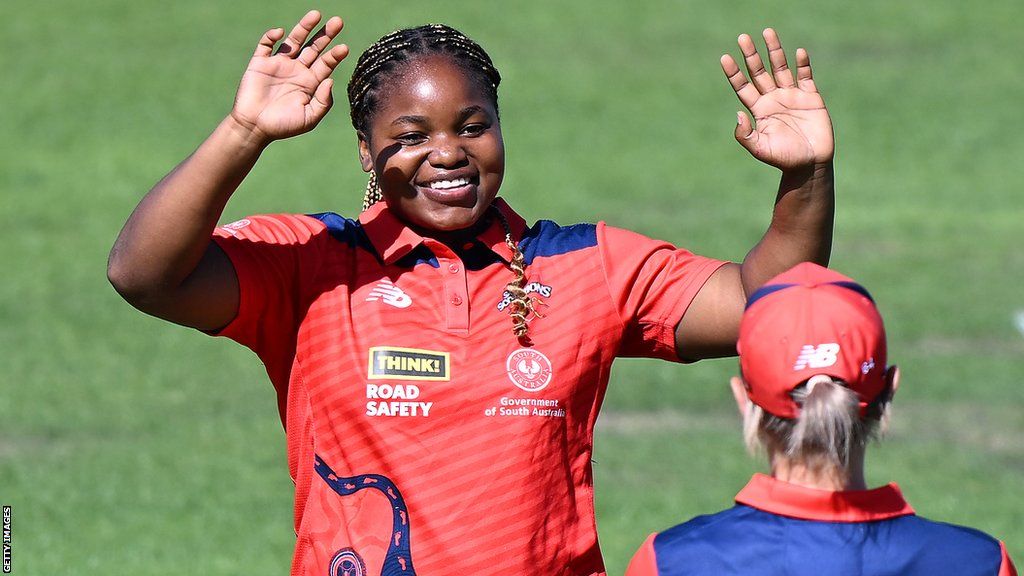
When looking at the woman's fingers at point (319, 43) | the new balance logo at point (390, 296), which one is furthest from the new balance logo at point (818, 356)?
the woman's fingers at point (319, 43)

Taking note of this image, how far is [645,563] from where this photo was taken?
3078mm

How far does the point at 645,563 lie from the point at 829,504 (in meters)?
0.36

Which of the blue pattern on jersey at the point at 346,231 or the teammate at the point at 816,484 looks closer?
the teammate at the point at 816,484

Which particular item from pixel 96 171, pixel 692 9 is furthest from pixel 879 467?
pixel 692 9

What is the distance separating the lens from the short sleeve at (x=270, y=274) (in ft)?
11.8

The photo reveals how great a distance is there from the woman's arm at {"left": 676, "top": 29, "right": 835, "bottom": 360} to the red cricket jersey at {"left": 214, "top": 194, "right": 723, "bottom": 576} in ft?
0.22

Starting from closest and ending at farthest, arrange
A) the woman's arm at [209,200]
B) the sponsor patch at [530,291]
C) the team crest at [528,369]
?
the woman's arm at [209,200] < the team crest at [528,369] < the sponsor patch at [530,291]

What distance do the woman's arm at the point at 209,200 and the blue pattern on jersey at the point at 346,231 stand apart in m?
0.30

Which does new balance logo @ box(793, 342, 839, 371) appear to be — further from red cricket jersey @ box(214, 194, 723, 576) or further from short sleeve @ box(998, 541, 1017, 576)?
red cricket jersey @ box(214, 194, 723, 576)

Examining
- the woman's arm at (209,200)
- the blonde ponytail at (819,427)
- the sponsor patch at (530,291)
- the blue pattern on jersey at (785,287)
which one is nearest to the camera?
the blonde ponytail at (819,427)

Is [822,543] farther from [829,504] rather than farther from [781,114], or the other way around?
[781,114]

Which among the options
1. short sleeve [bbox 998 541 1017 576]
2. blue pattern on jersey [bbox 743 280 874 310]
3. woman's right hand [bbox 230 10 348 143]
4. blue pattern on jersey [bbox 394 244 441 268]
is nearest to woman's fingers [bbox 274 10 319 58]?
woman's right hand [bbox 230 10 348 143]

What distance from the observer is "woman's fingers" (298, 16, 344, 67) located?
3.63 m

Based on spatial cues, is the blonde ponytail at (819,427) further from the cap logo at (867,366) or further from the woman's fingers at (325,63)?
the woman's fingers at (325,63)
